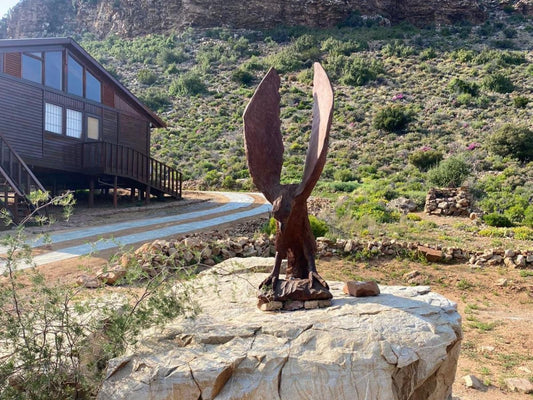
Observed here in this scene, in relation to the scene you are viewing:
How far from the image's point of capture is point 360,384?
3.49 metres

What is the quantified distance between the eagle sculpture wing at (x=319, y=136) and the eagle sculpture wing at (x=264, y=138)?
41 cm

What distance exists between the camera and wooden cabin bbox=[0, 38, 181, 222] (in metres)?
15.0

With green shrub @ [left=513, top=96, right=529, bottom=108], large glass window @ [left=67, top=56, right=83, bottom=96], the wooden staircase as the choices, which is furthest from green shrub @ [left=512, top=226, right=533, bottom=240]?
green shrub @ [left=513, top=96, right=529, bottom=108]

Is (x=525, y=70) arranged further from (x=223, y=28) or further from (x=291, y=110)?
(x=223, y=28)

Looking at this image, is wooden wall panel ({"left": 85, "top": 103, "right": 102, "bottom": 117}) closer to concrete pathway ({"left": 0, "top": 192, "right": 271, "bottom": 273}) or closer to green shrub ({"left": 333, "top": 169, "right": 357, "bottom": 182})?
concrete pathway ({"left": 0, "top": 192, "right": 271, "bottom": 273})

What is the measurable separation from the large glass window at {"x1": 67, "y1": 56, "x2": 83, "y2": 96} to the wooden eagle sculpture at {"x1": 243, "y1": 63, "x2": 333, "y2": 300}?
1528 cm

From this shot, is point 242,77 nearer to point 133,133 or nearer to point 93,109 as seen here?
point 133,133

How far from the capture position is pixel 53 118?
16.8 m

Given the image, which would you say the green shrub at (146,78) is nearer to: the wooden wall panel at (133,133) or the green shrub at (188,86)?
the green shrub at (188,86)

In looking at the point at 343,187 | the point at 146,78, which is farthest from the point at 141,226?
the point at 146,78

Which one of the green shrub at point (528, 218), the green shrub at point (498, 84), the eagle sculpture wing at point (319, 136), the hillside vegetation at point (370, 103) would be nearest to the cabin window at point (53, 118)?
the hillside vegetation at point (370, 103)

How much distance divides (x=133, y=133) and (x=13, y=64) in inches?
253

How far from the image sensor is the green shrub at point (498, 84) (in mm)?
35438

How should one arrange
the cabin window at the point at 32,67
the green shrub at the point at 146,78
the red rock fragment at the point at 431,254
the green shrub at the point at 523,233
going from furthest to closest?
the green shrub at the point at 146,78
the cabin window at the point at 32,67
the green shrub at the point at 523,233
the red rock fragment at the point at 431,254
